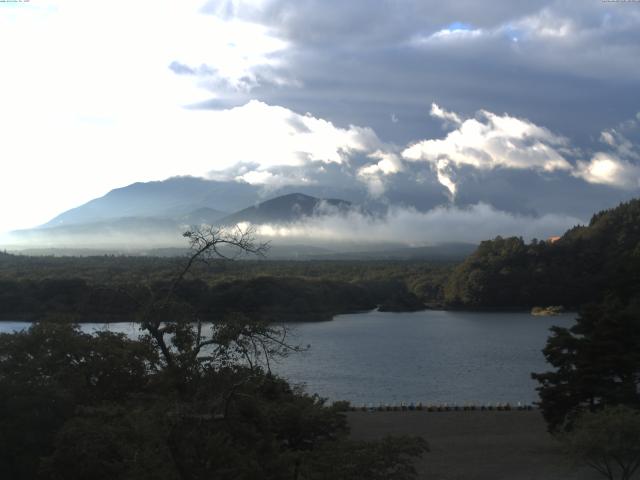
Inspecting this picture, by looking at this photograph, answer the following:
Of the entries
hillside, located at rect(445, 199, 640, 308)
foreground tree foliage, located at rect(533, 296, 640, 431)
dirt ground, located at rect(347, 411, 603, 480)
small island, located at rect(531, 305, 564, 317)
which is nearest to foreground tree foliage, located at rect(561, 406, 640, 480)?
dirt ground, located at rect(347, 411, 603, 480)

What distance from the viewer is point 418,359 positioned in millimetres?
33750

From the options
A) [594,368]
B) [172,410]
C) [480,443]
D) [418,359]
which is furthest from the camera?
[418,359]

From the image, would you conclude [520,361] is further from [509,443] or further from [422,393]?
[509,443]

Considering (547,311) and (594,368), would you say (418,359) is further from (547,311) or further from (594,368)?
(547,311)

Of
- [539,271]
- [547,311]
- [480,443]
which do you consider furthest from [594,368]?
[539,271]

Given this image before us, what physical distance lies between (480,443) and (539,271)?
52.6 m

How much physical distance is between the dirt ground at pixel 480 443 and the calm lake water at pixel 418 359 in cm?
349

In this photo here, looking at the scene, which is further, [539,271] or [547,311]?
[539,271]

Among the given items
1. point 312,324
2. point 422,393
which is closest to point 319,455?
point 422,393

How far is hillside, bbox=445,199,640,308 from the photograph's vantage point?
64.6 meters

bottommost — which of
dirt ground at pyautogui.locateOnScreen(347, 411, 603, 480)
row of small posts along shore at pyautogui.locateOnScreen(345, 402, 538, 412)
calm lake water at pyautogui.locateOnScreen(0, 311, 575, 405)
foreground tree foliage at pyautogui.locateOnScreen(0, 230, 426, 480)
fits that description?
calm lake water at pyautogui.locateOnScreen(0, 311, 575, 405)

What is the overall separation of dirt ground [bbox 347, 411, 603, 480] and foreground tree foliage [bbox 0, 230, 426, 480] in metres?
3.98

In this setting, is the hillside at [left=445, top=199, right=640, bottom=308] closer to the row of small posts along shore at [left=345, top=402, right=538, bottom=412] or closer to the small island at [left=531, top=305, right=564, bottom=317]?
the small island at [left=531, top=305, right=564, bottom=317]

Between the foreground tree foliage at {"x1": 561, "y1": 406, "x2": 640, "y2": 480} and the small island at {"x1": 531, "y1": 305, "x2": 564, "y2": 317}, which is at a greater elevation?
the foreground tree foliage at {"x1": 561, "y1": 406, "x2": 640, "y2": 480}
